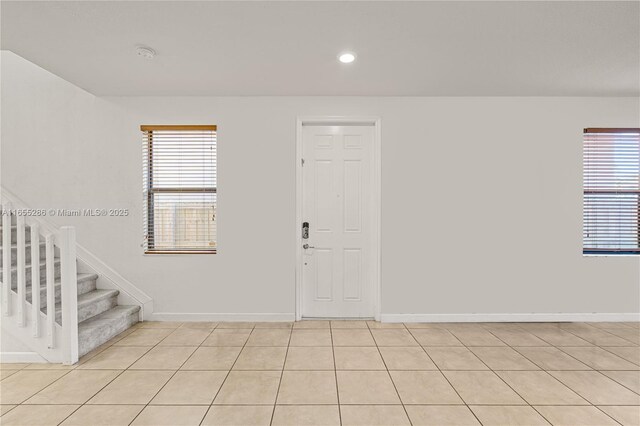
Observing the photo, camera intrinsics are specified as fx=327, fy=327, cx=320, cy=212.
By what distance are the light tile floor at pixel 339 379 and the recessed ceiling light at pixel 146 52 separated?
2462 millimetres

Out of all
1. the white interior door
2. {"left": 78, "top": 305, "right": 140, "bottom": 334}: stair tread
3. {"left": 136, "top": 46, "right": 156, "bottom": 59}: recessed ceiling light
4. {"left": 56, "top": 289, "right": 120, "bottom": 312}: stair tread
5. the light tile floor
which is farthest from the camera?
the white interior door

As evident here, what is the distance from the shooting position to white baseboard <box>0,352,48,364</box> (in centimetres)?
262

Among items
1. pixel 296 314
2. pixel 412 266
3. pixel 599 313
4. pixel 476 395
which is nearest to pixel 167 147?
pixel 296 314

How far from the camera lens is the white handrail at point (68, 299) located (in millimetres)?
2590

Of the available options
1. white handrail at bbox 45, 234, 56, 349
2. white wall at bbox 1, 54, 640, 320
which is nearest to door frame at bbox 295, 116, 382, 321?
white wall at bbox 1, 54, 640, 320

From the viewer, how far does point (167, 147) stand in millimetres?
3654

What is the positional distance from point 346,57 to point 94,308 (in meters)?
3.33

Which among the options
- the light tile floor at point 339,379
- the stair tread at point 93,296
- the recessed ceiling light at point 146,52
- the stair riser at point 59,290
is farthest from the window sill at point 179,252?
the recessed ceiling light at point 146,52

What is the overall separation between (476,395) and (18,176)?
16.0 feet

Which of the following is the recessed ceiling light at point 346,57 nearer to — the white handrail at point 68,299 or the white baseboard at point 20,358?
the white handrail at point 68,299

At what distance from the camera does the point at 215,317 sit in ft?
11.9

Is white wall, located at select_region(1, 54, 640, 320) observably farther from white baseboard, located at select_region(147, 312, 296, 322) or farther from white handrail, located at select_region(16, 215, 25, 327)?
white handrail, located at select_region(16, 215, 25, 327)

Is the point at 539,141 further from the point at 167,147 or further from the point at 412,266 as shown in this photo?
the point at 167,147

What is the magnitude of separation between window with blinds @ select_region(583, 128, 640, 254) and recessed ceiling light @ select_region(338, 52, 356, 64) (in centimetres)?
292
